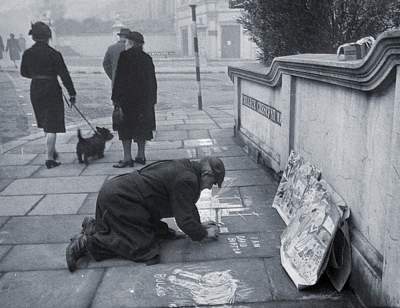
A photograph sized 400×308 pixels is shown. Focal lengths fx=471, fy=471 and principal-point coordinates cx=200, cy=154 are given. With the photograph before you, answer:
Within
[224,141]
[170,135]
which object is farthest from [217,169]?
[170,135]

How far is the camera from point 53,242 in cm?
437

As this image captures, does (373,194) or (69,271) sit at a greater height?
(373,194)

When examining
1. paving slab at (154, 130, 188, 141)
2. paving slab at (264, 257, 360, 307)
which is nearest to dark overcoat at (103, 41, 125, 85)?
paving slab at (154, 130, 188, 141)

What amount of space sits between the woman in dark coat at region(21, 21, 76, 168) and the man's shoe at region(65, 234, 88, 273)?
341cm

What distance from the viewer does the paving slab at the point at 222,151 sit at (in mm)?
7694

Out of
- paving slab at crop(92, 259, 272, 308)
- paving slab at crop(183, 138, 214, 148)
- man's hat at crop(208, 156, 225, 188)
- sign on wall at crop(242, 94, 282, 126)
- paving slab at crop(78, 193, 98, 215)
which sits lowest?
paving slab at crop(78, 193, 98, 215)

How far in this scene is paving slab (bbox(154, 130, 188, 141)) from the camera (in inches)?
365

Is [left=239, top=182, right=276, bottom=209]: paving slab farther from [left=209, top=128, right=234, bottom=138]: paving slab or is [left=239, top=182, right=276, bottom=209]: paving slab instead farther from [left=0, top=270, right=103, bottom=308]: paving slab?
[left=209, top=128, right=234, bottom=138]: paving slab

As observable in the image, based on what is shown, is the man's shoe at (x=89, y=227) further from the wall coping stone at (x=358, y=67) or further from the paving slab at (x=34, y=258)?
the wall coping stone at (x=358, y=67)

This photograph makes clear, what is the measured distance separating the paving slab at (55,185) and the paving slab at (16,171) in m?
0.30

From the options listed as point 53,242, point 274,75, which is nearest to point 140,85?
point 274,75

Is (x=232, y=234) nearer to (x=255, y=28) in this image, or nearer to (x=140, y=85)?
(x=140, y=85)

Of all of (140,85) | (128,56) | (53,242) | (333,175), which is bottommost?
(53,242)

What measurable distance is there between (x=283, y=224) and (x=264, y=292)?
1.38 m
